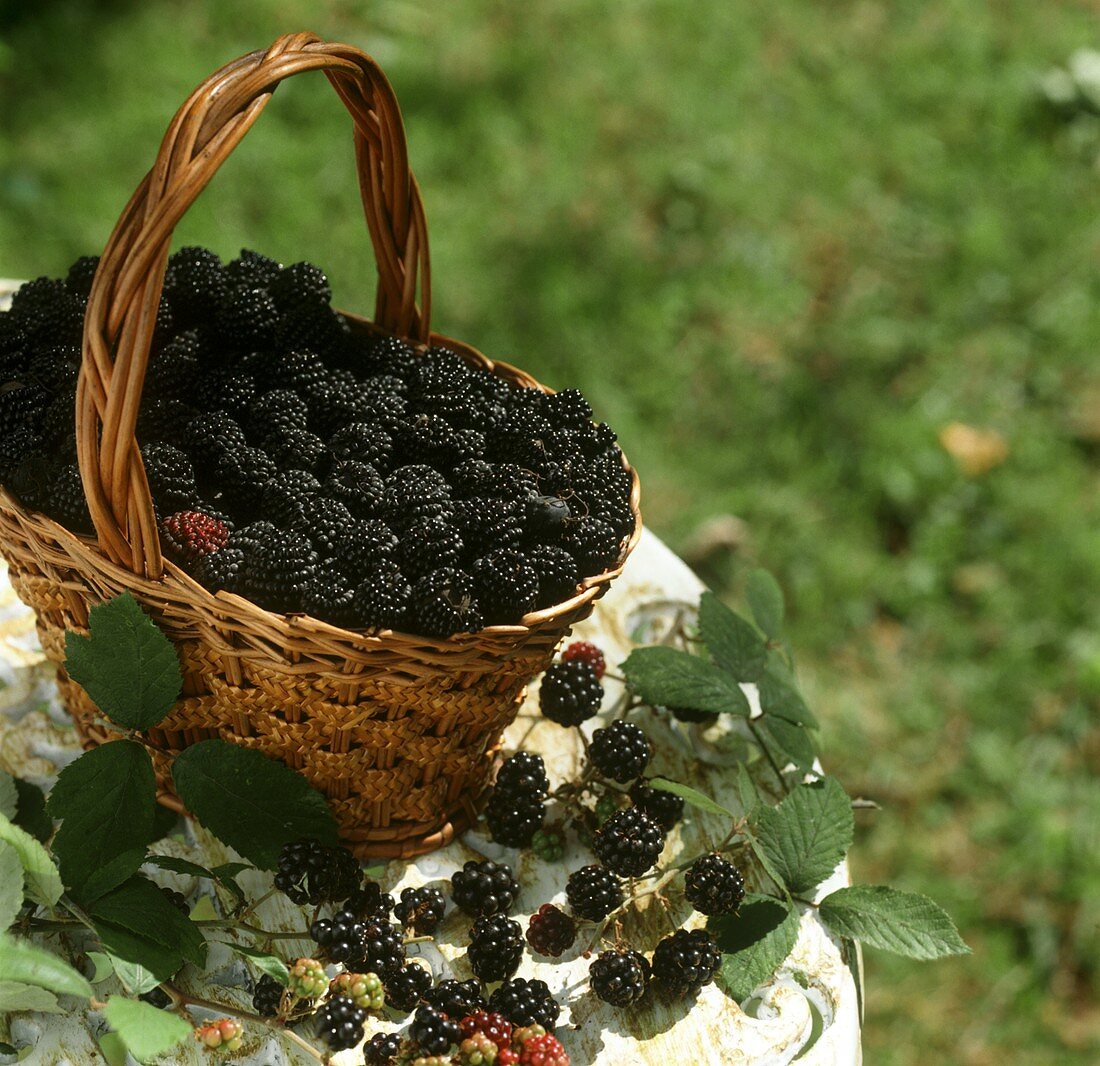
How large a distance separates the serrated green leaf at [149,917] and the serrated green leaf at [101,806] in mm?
30

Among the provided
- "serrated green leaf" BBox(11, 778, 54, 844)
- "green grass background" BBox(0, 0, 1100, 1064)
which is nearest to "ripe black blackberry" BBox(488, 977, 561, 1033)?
"serrated green leaf" BBox(11, 778, 54, 844)

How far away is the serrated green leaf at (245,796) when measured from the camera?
1.10 meters

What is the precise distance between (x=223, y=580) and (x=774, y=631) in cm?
65

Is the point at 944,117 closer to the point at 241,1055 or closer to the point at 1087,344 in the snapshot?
the point at 1087,344

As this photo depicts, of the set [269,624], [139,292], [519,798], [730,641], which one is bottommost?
[519,798]

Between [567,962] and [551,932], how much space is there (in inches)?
1.9

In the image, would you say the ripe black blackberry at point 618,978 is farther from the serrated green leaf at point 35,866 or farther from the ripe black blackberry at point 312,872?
the serrated green leaf at point 35,866

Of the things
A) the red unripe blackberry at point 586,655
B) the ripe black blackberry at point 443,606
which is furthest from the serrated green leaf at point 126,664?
the red unripe blackberry at point 586,655

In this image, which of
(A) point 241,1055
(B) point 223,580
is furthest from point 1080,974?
(B) point 223,580

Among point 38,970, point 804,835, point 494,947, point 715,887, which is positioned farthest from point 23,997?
point 804,835

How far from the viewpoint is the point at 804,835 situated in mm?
1185

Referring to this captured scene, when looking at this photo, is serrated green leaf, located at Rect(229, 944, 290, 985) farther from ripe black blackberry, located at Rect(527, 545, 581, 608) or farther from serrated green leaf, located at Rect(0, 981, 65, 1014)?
ripe black blackberry, located at Rect(527, 545, 581, 608)

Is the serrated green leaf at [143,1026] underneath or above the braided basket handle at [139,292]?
underneath

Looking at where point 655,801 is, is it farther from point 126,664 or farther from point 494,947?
point 126,664
